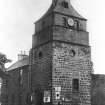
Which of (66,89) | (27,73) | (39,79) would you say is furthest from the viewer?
(27,73)

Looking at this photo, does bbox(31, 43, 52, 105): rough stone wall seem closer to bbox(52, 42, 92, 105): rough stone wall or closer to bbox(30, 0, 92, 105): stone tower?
bbox(30, 0, 92, 105): stone tower

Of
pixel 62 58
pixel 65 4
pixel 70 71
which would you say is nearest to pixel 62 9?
pixel 65 4

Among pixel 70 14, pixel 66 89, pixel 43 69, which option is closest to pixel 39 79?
pixel 43 69

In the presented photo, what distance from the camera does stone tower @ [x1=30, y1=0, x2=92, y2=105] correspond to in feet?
105

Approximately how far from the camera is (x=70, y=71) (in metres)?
33.0

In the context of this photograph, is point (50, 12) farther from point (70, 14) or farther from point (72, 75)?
point (72, 75)

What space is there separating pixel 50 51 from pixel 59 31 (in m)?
2.81

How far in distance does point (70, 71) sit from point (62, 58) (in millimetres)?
1931

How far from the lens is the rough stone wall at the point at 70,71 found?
105 feet

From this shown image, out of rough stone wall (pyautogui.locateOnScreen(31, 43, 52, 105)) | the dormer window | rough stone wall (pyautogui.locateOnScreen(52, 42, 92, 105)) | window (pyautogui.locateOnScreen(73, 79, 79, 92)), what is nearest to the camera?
rough stone wall (pyautogui.locateOnScreen(52, 42, 92, 105))

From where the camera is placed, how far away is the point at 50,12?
3406 centimetres

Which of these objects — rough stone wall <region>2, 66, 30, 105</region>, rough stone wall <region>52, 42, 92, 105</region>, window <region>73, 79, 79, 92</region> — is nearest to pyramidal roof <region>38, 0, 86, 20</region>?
rough stone wall <region>52, 42, 92, 105</region>

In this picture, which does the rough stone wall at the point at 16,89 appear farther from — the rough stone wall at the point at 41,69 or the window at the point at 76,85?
the window at the point at 76,85

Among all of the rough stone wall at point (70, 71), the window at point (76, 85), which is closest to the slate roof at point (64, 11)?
the rough stone wall at point (70, 71)
